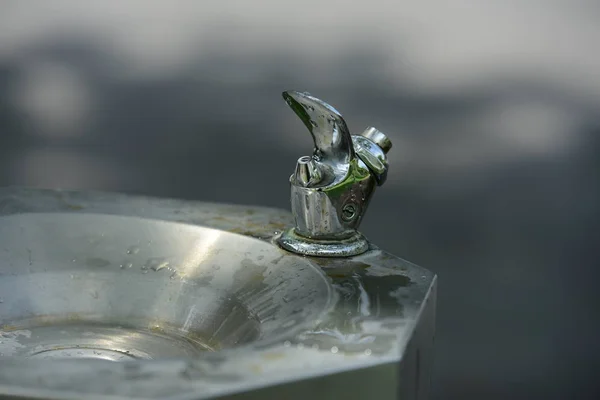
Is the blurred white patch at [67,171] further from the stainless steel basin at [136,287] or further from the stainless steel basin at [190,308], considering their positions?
the stainless steel basin at [136,287]

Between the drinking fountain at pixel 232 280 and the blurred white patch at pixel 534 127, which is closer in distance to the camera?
the drinking fountain at pixel 232 280

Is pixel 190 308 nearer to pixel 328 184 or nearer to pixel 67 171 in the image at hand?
pixel 328 184

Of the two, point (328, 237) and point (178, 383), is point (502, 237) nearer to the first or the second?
point (328, 237)

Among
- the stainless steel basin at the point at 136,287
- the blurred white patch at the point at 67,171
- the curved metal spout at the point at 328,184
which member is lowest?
the blurred white patch at the point at 67,171

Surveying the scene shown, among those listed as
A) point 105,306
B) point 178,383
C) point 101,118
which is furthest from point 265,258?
point 101,118

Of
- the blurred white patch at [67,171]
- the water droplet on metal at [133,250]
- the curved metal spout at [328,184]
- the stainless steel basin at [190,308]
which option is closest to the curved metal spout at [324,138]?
the curved metal spout at [328,184]

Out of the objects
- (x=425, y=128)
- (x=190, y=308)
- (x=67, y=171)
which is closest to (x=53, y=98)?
(x=67, y=171)

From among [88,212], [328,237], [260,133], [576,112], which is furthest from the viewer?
[260,133]
